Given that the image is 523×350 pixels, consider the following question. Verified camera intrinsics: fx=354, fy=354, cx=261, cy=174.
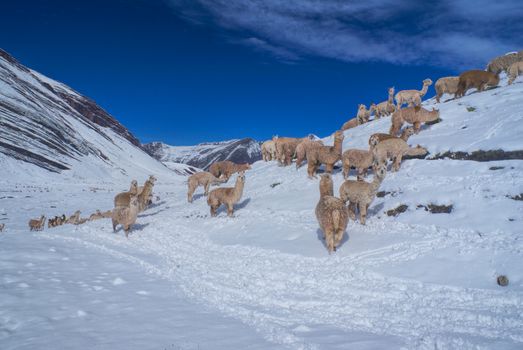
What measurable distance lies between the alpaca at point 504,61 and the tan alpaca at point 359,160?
67.6ft

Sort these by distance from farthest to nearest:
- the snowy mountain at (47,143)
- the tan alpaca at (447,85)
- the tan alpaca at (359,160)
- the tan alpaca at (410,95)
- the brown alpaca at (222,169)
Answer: the snowy mountain at (47,143) < the brown alpaca at (222,169) < the tan alpaca at (410,95) < the tan alpaca at (447,85) < the tan alpaca at (359,160)

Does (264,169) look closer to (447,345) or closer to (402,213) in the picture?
(402,213)

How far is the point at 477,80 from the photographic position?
2323 centimetres

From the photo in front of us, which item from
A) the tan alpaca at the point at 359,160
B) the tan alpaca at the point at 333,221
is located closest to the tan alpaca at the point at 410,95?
the tan alpaca at the point at 359,160

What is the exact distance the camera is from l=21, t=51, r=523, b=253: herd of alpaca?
12148 mm

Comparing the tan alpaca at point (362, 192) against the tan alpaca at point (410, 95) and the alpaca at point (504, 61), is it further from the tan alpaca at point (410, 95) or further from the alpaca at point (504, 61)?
the alpaca at point (504, 61)

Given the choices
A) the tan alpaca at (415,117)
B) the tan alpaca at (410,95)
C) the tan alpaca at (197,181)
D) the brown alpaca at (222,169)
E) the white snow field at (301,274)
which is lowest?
the white snow field at (301,274)

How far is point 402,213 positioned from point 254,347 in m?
9.16

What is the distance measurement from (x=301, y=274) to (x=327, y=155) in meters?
9.57

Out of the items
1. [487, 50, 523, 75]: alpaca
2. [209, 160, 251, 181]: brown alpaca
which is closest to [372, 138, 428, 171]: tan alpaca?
[209, 160, 251, 181]: brown alpaca

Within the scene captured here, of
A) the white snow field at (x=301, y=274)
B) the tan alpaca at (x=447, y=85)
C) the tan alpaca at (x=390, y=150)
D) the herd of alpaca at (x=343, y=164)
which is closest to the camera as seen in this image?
the white snow field at (x=301, y=274)

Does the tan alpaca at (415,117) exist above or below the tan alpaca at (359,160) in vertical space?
above

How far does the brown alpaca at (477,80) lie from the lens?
912 inches

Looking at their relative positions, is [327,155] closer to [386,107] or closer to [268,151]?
[268,151]
